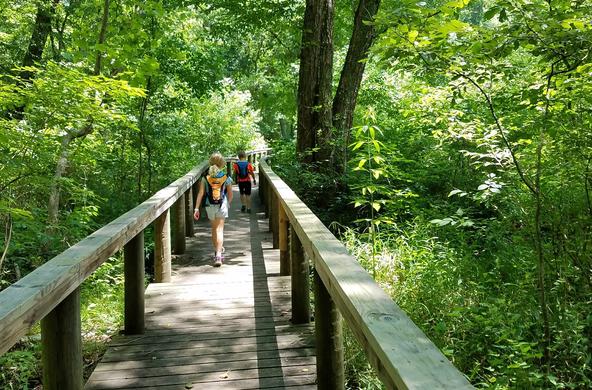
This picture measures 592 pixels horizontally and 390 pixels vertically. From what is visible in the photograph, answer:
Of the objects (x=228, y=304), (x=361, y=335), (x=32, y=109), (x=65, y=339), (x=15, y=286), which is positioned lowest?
(x=228, y=304)

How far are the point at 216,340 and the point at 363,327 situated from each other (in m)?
2.73

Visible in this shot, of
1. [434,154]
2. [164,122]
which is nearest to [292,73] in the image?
[164,122]

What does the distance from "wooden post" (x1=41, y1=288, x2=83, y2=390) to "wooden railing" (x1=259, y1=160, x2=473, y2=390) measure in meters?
1.27

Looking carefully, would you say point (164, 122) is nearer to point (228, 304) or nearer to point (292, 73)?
point (292, 73)

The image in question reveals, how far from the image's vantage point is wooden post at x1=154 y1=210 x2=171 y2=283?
5.77m

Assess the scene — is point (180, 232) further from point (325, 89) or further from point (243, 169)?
point (243, 169)

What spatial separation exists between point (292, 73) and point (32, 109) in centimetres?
1169

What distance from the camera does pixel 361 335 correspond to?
1.95 m

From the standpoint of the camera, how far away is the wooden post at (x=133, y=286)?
441 centimetres

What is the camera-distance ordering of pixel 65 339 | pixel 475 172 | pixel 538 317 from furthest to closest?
pixel 475 172 → pixel 538 317 → pixel 65 339

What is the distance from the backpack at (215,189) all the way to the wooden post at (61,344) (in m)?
4.53

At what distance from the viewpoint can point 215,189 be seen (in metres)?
7.22

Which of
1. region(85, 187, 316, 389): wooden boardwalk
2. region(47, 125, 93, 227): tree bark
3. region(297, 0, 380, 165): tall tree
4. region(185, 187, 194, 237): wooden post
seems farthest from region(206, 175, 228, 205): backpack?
region(297, 0, 380, 165): tall tree

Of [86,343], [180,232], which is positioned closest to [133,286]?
[86,343]
